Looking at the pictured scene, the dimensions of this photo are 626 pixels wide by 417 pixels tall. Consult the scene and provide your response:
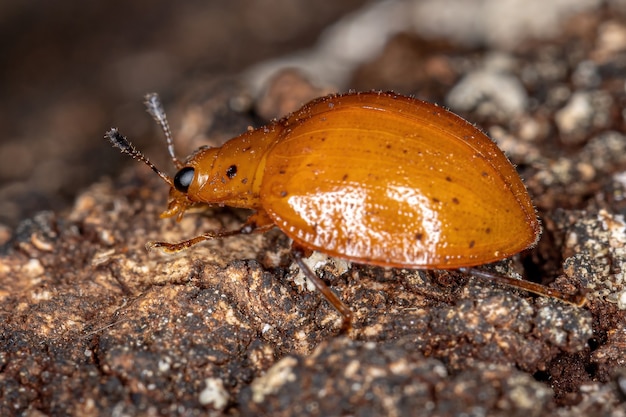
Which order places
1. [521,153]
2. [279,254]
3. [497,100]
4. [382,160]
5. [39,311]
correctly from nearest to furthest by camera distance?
[382,160] < [39,311] < [279,254] < [521,153] < [497,100]

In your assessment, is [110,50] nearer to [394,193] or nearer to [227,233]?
[227,233]

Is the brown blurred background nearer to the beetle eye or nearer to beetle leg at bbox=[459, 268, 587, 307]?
the beetle eye

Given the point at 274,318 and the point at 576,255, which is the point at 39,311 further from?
the point at 576,255

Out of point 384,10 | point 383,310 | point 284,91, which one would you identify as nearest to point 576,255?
point 383,310

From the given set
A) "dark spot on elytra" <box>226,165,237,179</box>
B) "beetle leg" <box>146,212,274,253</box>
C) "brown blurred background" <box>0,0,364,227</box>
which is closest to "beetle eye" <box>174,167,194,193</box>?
"dark spot on elytra" <box>226,165,237,179</box>

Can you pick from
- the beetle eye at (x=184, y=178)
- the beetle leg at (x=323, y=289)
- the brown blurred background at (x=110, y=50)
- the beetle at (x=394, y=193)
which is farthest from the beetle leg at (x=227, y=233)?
the brown blurred background at (x=110, y=50)

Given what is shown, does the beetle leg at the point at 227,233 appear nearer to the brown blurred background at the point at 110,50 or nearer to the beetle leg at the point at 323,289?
the beetle leg at the point at 323,289

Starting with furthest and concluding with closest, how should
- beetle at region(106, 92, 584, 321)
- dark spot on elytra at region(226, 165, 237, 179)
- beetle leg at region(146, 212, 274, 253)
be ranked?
dark spot on elytra at region(226, 165, 237, 179), beetle leg at region(146, 212, 274, 253), beetle at region(106, 92, 584, 321)
